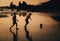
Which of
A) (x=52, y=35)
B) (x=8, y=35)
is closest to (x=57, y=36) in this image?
(x=52, y=35)

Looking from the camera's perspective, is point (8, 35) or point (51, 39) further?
point (8, 35)

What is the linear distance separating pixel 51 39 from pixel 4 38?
354cm

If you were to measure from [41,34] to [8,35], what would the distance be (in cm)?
A: 275

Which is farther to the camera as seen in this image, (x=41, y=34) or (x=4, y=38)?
(x=41, y=34)

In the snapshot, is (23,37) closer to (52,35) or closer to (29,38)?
(29,38)

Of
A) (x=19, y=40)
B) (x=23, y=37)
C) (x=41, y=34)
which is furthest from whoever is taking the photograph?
(x=41, y=34)

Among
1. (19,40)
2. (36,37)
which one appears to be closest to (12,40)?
(19,40)

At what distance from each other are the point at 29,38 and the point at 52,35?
2.39 meters

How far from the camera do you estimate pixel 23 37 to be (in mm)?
22031

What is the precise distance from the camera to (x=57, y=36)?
22625mm

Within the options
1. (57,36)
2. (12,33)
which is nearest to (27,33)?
(12,33)

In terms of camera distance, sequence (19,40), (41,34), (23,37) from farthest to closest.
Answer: (41,34) → (23,37) → (19,40)

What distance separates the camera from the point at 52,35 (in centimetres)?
2317

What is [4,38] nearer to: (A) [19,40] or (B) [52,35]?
(A) [19,40]
